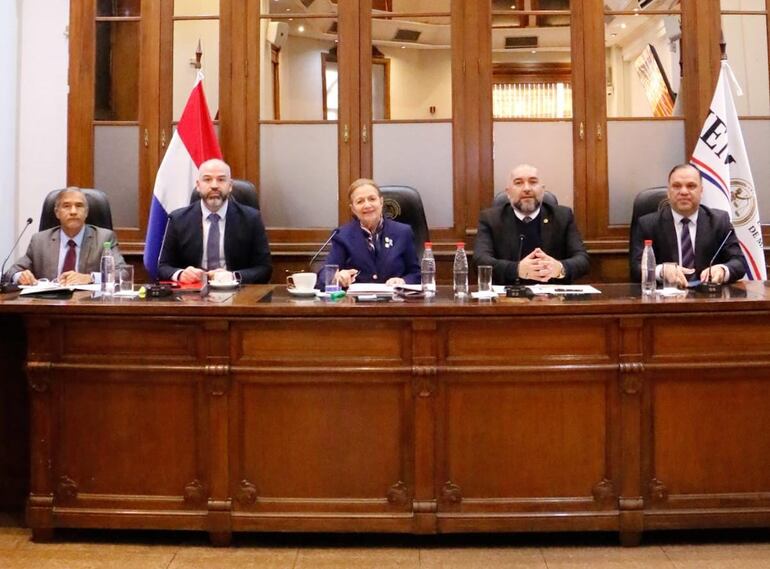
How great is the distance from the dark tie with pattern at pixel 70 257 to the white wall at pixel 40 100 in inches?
55.4

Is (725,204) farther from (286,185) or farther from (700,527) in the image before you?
(286,185)

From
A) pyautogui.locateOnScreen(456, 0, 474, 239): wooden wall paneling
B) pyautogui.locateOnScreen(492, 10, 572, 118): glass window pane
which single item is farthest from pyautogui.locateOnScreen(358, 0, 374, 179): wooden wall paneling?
pyautogui.locateOnScreen(492, 10, 572, 118): glass window pane

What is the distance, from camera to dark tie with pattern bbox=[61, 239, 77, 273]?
10.7 feet

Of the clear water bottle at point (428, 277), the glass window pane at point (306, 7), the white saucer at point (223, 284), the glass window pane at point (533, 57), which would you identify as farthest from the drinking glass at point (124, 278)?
the glass window pane at point (533, 57)

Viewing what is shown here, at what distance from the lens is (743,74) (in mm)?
3961

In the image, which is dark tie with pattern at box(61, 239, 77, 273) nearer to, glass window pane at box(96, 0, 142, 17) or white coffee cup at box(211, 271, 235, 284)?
white coffee cup at box(211, 271, 235, 284)

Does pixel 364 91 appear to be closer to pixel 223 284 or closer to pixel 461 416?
pixel 223 284

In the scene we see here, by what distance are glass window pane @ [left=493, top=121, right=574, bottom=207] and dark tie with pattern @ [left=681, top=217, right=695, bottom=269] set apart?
2.95 feet

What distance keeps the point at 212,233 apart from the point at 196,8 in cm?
153

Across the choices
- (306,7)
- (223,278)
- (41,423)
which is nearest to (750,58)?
(306,7)

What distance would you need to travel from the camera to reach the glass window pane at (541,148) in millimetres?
3926

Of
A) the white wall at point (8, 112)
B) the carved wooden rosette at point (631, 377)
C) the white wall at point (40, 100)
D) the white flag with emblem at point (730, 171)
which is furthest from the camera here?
the white wall at point (40, 100)

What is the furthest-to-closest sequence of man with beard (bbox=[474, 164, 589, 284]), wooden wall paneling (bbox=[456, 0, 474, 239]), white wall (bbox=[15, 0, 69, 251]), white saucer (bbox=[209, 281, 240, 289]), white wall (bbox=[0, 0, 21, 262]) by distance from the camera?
1. white wall (bbox=[15, 0, 69, 251])
2. white wall (bbox=[0, 0, 21, 262])
3. wooden wall paneling (bbox=[456, 0, 474, 239])
4. man with beard (bbox=[474, 164, 589, 284])
5. white saucer (bbox=[209, 281, 240, 289])

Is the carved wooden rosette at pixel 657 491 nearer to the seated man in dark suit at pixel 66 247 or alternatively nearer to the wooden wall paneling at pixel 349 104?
the wooden wall paneling at pixel 349 104
